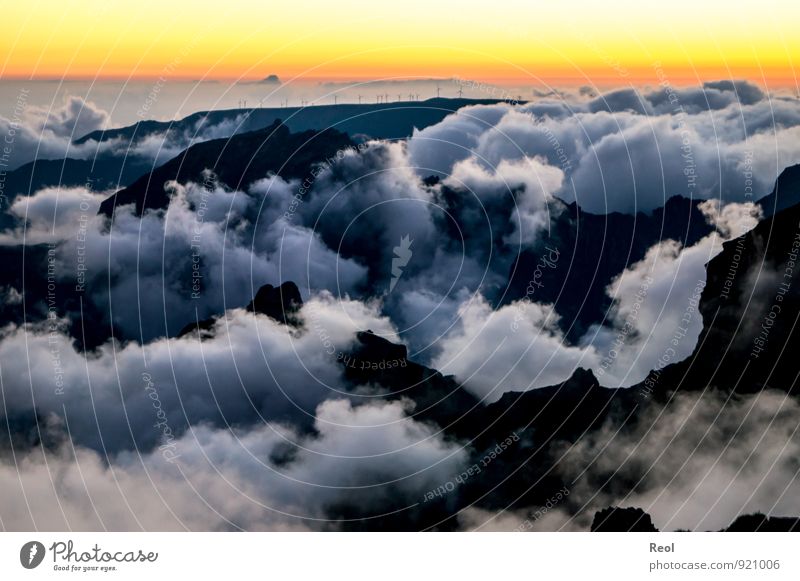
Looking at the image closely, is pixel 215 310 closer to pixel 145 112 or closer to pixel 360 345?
pixel 360 345

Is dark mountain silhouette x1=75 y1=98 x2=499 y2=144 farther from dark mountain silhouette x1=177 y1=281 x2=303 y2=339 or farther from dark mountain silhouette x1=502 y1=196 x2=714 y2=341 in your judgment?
dark mountain silhouette x1=177 y1=281 x2=303 y2=339

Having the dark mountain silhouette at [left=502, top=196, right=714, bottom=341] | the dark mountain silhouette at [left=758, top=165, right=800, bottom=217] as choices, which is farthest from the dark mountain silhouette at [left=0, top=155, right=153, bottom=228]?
the dark mountain silhouette at [left=758, top=165, right=800, bottom=217]

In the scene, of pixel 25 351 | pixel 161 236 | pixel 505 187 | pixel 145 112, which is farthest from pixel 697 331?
pixel 25 351
